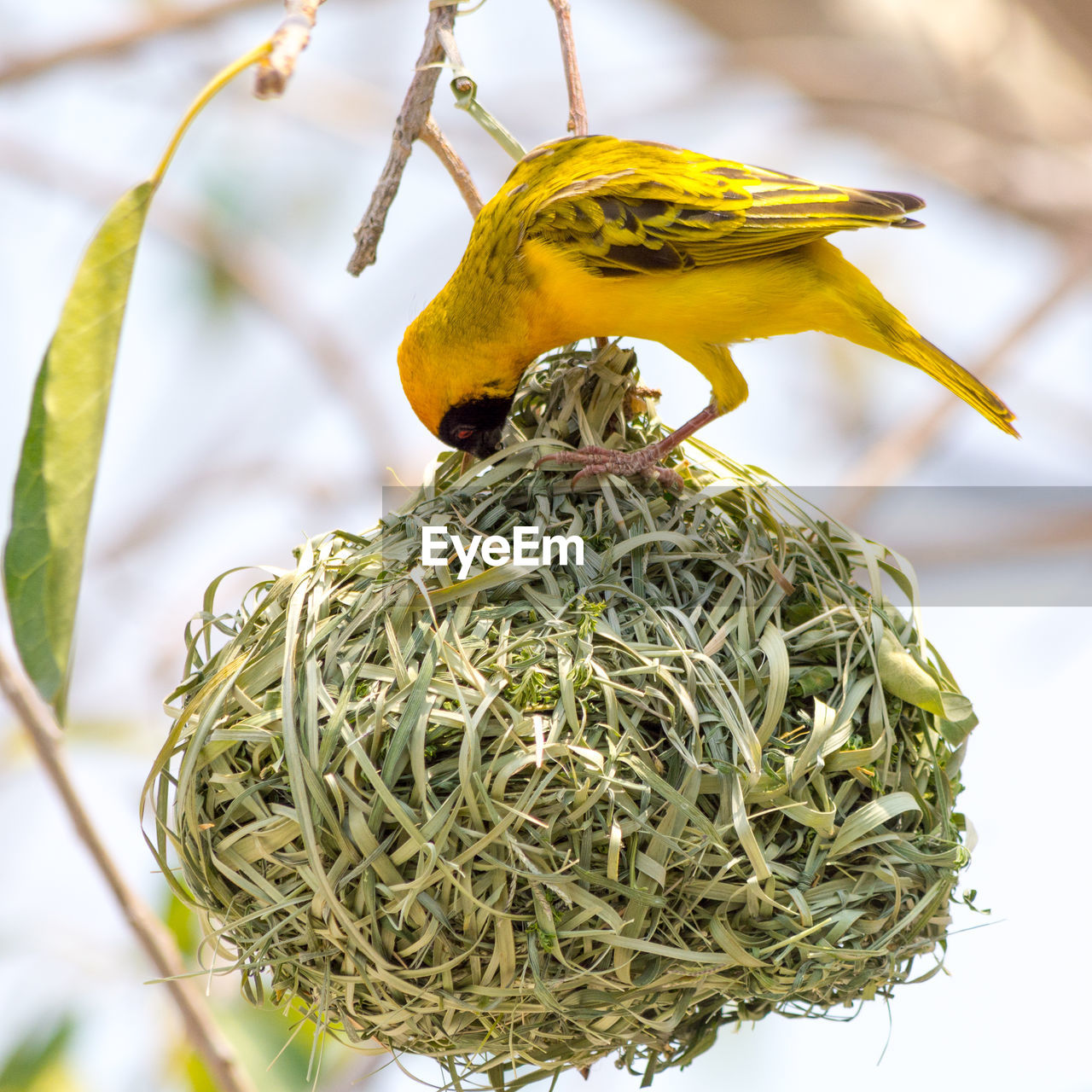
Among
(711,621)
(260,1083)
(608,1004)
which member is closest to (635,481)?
(711,621)

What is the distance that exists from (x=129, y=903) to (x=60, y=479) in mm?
955

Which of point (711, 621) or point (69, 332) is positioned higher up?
point (69, 332)

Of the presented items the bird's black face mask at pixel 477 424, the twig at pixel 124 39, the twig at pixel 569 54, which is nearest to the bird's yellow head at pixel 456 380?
the bird's black face mask at pixel 477 424

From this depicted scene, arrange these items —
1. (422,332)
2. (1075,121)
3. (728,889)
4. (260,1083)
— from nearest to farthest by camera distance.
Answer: (728,889)
(422,332)
(260,1083)
(1075,121)

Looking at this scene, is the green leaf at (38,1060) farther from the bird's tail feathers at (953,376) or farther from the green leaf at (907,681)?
the bird's tail feathers at (953,376)

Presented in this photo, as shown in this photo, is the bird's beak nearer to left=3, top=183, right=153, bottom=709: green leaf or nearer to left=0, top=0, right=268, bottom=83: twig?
left=3, top=183, right=153, bottom=709: green leaf

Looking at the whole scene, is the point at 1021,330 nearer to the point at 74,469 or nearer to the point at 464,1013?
the point at 464,1013

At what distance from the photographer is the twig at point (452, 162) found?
1.65 m

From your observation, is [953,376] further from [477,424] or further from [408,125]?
[408,125]

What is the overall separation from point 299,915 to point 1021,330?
276 cm

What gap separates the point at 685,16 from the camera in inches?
142

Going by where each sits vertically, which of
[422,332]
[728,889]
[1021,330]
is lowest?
[1021,330]

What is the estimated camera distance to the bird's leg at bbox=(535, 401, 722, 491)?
58.5 inches

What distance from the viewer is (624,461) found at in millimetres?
A: 1489
